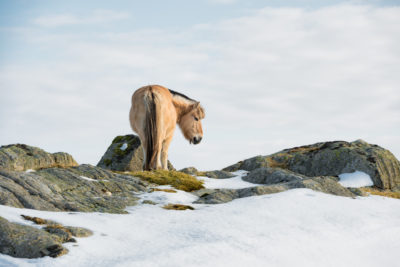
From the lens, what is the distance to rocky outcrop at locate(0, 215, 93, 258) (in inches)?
258

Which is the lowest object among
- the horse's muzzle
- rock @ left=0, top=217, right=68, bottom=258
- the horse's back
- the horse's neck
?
rock @ left=0, top=217, right=68, bottom=258

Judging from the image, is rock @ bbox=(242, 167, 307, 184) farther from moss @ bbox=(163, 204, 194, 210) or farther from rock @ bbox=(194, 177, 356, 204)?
moss @ bbox=(163, 204, 194, 210)

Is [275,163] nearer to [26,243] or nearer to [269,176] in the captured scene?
[269,176]

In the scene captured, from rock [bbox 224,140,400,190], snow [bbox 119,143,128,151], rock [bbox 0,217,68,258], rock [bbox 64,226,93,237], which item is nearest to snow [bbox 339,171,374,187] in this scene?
rock [bbox 224,140,400,190]

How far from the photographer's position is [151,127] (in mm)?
16828

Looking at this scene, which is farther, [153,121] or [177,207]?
[153,121]

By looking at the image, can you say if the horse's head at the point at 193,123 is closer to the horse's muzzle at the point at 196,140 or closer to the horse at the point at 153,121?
the horse's muzzle at the point at 196,140

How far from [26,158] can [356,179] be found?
519 inches

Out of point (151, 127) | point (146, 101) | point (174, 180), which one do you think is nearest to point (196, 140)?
point (151, 127)

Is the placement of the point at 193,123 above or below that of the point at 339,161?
above

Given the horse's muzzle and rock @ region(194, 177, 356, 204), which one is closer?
rock @ region(194, 177, 356, 204)

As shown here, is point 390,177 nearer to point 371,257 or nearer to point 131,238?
point 371,257

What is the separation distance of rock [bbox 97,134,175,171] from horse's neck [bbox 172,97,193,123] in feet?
11.2

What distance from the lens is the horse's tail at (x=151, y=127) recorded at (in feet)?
55.2
